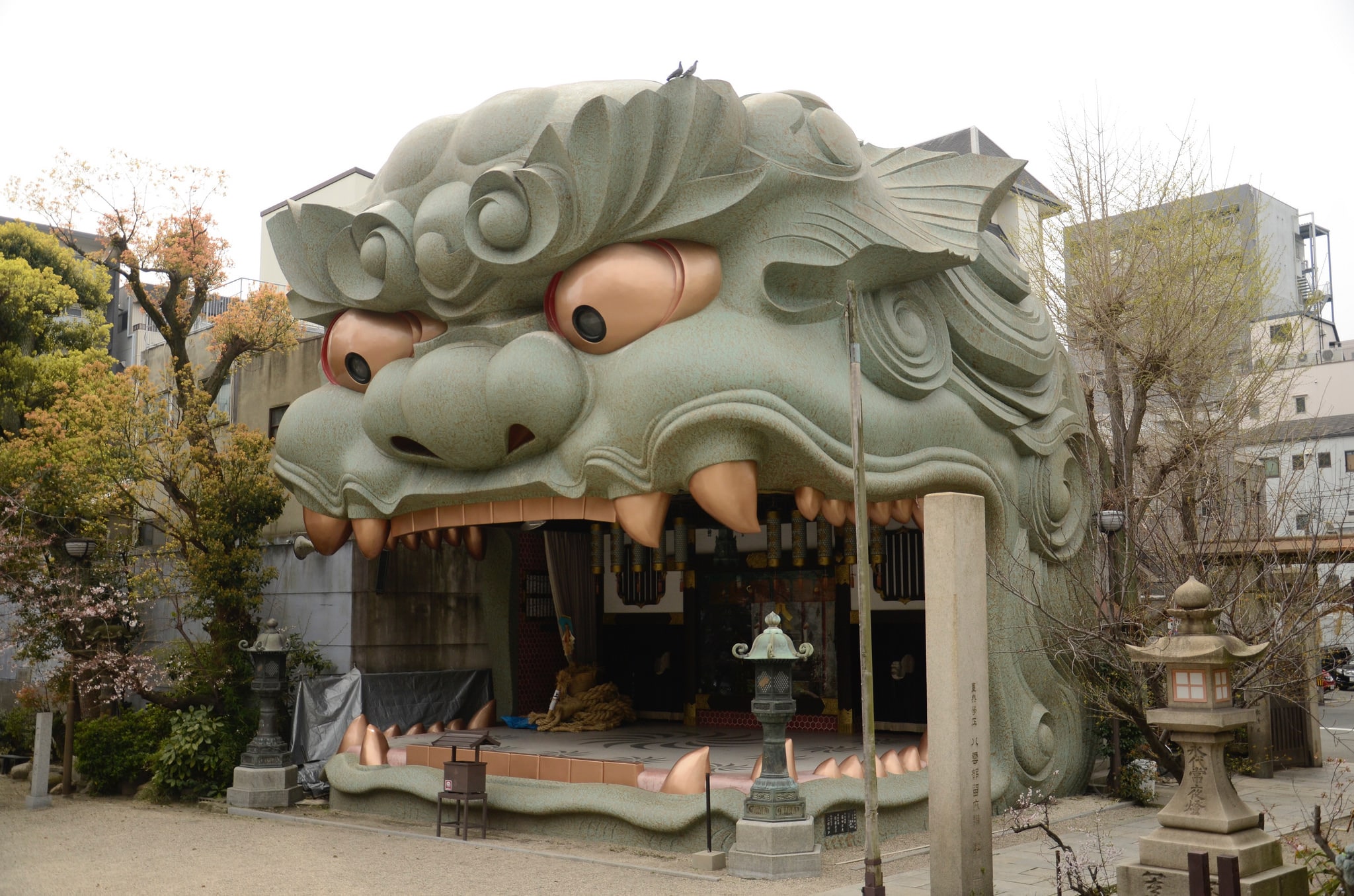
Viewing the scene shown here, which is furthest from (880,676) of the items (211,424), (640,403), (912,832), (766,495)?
(211,424)

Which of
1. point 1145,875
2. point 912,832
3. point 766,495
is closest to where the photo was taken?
point 1145,875

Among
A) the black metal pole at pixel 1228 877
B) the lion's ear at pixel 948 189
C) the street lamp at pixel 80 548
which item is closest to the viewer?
the black metal pole at pixel 1228 877

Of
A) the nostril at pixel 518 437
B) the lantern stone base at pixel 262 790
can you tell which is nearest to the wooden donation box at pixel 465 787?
the lantern stone base at pixel 262 790

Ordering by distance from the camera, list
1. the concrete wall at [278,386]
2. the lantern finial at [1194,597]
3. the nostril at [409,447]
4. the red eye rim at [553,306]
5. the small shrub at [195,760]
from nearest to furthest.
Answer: the lantern finial at [1194,597], the red eye rim at [553,306], the nostril at [409,447], the small shrub at [195,760], the concrete wall at [278,386]

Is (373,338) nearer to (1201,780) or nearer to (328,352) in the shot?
(328,352)

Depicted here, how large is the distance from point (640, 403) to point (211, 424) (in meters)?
7.78

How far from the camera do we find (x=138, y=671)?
50.0 ft

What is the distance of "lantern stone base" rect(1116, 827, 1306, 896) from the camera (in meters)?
7.98

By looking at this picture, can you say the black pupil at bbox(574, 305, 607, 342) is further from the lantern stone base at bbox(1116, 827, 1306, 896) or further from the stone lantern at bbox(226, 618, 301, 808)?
the lantern stone base at bbox(1116, 827, 1306, 896)

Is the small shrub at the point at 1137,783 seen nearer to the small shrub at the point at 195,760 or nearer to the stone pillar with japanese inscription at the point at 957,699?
the stone pillar with japanese inscription at the point at 957,699

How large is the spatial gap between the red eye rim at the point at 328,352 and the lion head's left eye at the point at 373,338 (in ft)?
0.08

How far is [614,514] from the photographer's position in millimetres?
11484

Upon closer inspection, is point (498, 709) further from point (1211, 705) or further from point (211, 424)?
point (1211, 705)

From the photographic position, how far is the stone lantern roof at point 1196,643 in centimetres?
845
